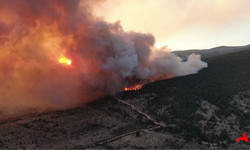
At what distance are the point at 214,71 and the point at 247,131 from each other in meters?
40.0

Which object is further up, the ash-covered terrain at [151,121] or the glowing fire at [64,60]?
the glowing fire at [64,60]

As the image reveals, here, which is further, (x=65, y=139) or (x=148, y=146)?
(x=65, y=139)

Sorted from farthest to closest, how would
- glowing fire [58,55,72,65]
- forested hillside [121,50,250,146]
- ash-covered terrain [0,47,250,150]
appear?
glowing fire [58,55,72,65], forested hillside [121,50,250,146], ash-covered terrain [0,47,250,150]

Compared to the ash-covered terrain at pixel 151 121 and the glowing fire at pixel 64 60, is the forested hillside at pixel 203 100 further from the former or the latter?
the glowing fire at pixel 64 60

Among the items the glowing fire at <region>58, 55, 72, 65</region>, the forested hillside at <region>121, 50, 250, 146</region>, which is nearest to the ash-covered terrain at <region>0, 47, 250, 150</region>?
the forested hillside at <region>121, 50, 250, 146</region>

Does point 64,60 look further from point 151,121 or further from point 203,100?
point 203,100

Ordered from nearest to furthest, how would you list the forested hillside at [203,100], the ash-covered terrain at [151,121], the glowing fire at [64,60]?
the ash-covered terrain at [151,121], the forested hillside at [203,100], the glowing fire at [64,60]

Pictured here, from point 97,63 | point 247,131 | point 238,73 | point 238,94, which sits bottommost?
point 247,131

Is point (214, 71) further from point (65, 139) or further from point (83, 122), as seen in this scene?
point (65, 139)

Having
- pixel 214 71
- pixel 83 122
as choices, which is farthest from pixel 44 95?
pixel 214 71

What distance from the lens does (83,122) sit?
4278 centimetres

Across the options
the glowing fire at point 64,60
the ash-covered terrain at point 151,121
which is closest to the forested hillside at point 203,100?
the ash-covered terrain at point 151,121

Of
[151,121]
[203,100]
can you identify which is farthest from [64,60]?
[203,100]

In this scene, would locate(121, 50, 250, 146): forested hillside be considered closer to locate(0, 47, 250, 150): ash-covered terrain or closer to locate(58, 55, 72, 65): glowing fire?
locate(0, 47, 250, 150): ash-covered terrain
